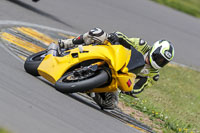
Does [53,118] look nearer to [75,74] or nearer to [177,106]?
[75,74]

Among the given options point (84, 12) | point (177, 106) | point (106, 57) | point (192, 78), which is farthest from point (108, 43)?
point (84, 12)

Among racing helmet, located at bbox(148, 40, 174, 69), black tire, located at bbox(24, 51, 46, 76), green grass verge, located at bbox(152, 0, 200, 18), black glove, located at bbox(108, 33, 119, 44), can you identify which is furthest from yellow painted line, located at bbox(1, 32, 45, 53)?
green grass verge, located at bbox(152, 0, 200, 18)

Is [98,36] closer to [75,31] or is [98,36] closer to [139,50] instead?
[139,50]

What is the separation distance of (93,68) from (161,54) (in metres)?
1.31

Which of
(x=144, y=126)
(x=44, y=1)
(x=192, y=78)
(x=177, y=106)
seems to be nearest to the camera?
(x=144, y=126)

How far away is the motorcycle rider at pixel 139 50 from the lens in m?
7.32

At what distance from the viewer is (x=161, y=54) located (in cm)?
756

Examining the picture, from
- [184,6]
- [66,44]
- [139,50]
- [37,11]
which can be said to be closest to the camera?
[66,44]

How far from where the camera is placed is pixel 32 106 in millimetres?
5371

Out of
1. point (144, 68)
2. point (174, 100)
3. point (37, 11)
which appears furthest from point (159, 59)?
point (37, 11)

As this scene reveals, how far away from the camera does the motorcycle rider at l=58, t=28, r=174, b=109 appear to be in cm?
732

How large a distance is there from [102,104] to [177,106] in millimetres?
3515

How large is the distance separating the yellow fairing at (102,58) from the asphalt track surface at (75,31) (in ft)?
0.89

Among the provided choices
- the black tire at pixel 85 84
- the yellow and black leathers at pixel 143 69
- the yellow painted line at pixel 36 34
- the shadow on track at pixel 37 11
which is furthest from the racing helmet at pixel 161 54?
the shadow on track at pixel 37 11
